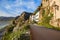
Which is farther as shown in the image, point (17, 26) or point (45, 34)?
point (17, 26)

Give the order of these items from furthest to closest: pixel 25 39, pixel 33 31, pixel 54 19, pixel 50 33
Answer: pixel 54 19 < pixel 25 39 < pixel 33 31 < pixel 50 33

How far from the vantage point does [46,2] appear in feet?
13.5

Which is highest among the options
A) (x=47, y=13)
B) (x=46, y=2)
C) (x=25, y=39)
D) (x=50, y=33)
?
(x=46, y=2)

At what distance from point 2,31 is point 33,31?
131 cm

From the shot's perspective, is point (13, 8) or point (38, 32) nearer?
point (38, 32)

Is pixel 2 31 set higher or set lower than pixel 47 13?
lower

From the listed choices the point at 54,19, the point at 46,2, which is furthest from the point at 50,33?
the point at 46,2

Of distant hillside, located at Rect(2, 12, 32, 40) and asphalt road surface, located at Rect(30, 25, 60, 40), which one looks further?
distant hillside, located at Rect(2, 12, 32, 40)

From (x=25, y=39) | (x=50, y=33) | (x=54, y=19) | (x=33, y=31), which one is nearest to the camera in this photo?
(x=50, y=33)

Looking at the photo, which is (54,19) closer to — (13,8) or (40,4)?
(40,4)

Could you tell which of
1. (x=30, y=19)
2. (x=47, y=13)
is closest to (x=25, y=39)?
(x=30, y=19)

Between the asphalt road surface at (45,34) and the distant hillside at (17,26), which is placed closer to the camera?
the asphalt road surface at (45,34)

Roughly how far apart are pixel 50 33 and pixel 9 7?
169 cm

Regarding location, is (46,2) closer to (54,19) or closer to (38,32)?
(54,19)
